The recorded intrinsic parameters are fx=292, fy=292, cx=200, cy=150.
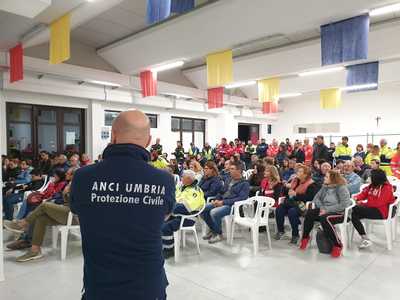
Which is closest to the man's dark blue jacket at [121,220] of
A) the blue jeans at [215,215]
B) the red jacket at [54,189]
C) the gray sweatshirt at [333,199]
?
the blue jeans at [215,215]

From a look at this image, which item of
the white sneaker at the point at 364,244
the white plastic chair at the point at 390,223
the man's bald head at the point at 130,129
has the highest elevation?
the man's bald head at the point at 130,129

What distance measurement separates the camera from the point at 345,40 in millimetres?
5305

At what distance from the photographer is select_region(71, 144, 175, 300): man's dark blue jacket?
3.26 ft

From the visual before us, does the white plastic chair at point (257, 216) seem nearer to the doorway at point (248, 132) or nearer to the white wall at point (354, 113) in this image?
the white wall at point (354, 113)

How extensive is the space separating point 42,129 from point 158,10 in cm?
591

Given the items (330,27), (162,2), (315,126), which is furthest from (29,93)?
(315,126)

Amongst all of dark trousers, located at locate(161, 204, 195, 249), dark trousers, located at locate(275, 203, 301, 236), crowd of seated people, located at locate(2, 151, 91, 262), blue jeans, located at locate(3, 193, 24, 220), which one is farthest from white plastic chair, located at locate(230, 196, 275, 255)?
blue jeans, located at locate(3, 193, 24, 220)

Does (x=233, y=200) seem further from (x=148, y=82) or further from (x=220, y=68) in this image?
(x=148, y=82)

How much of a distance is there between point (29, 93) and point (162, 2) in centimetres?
547

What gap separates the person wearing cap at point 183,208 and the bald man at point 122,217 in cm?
223

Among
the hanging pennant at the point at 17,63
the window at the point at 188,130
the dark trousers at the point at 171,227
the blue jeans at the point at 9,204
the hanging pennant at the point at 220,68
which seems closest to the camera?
the dark trousers at the point at 171,227

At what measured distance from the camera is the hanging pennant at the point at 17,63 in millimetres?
6504

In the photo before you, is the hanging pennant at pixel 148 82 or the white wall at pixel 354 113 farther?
the white wall at pixel 354 113

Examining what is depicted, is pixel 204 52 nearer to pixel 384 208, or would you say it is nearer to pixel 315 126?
pixel 384 208
